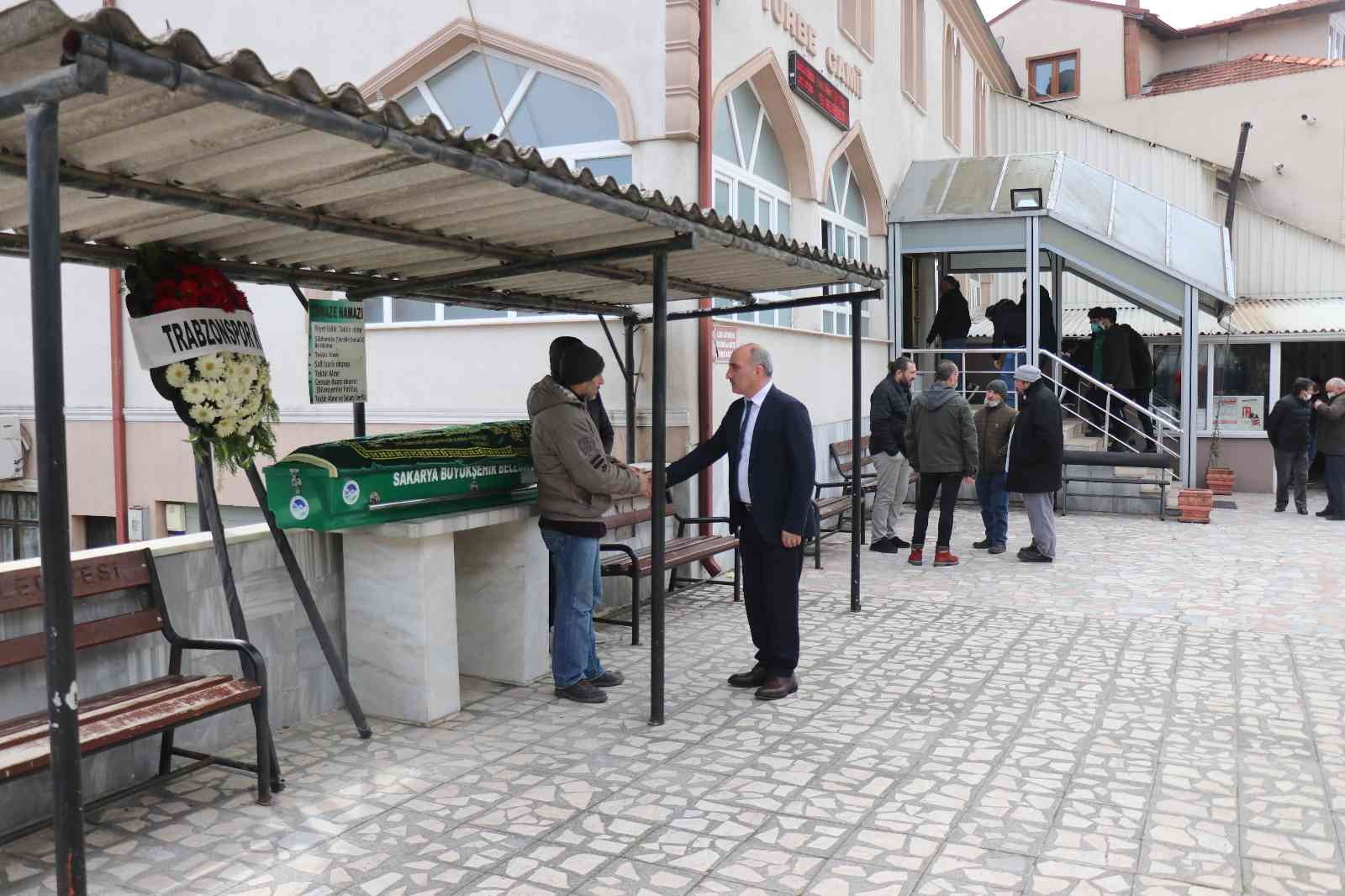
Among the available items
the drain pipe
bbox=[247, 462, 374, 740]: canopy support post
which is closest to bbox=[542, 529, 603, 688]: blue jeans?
bbox=[247, 462, 374, 740]: canopy support post

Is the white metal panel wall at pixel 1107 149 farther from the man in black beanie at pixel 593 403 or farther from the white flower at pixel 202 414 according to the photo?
the white flower at pixel 202 414

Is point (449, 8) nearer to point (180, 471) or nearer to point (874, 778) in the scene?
point (180, 471)

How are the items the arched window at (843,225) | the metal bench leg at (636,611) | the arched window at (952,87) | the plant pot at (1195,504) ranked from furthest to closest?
1. the arched window at (952,87)
2. the arched window at (843,225)
3. the plant pot at (1195,504)
4. the metal bench leg at (636,611)

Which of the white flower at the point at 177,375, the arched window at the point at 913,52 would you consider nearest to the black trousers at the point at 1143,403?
the arched window at the point at 913,52

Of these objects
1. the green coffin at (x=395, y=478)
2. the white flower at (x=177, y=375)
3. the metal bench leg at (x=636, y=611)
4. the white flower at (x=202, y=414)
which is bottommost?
the metal bench leg at (x=636, y=611)

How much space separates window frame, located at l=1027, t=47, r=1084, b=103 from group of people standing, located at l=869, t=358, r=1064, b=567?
737 inches

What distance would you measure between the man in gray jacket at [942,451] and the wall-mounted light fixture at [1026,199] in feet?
18.6

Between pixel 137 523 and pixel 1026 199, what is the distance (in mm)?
11944

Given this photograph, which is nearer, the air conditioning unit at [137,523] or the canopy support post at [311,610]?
the canopy support post at [311,610]

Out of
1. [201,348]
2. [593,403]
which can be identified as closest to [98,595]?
[201,348]

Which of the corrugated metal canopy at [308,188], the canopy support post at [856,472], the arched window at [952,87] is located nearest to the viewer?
the corrugated metal canopy at [308,188]

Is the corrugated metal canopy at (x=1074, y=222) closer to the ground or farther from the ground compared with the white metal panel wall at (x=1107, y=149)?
closer to the ground

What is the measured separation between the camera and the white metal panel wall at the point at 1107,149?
22.3 meters

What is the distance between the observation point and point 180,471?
11883 millimetres
